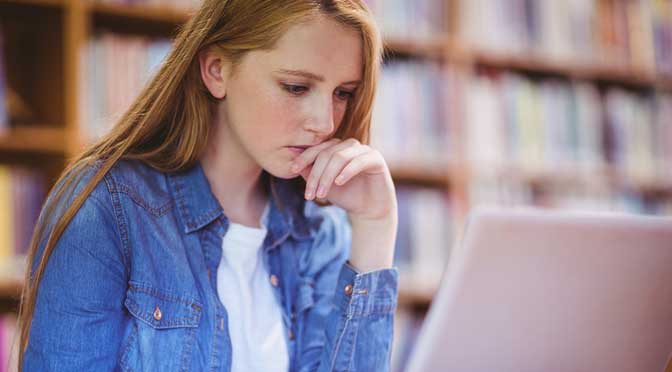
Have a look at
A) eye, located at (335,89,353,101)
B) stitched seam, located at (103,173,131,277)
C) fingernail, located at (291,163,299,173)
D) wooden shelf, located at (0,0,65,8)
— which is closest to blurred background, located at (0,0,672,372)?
wooden shelf, located at (0,0,65,8)

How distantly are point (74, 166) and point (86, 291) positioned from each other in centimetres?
18

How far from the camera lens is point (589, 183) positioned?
2.36 m

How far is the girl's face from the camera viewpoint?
92 centimetres

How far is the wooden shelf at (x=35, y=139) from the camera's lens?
1.65 meters

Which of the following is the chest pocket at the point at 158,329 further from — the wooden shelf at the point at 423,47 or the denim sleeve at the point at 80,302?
the wooden shelf at the point at 423,47

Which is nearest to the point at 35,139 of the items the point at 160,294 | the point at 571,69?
the point at 160,294

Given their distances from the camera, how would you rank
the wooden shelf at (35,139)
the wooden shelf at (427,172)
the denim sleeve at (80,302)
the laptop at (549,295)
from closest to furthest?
1. the laptop at (549,295)
2. the denim sleeve at (80,302)
3. the wooden shelf at (35,139)
4. the wooden shelf at (427,172)

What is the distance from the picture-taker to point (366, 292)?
0.98m

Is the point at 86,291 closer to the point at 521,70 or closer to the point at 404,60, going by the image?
the point at 404,60

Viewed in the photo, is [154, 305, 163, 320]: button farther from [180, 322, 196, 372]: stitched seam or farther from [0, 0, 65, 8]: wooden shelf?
[0, 0, 65, 8]: wooden shelf

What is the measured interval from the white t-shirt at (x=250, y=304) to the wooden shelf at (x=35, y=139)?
844mm

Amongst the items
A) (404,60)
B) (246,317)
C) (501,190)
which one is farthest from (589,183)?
(246,317)

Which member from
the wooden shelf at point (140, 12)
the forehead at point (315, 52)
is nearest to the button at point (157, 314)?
the forehead at point (315, 52)

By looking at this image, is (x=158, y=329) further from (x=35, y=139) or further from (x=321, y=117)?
(x=35, y=139)
